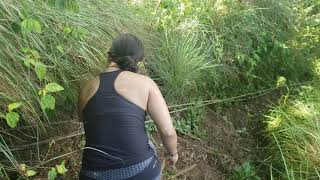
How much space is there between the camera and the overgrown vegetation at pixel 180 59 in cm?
321

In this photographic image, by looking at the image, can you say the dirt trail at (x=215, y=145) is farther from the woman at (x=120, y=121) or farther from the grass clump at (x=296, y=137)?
the woman at (x=120, y=121)

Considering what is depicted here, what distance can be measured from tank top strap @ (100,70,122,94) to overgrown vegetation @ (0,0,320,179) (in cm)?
37

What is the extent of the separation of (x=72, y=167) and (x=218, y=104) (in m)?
2.34

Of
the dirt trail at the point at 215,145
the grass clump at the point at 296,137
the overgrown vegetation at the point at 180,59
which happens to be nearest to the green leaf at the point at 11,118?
the overgrown vegetation at the point at 180,59

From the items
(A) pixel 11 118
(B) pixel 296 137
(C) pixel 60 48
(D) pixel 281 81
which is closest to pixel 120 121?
(A) pixel 11 118

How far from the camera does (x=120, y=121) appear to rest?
3.02 m

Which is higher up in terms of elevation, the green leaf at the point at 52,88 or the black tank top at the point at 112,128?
the green leaf at the point at 52,88

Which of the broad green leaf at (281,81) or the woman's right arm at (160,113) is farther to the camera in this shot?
the broad green leaf at (281,81)

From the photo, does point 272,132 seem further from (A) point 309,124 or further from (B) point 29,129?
(B) point 29,129

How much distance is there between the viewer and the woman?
303cm

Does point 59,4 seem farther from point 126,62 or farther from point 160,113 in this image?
point 160,113

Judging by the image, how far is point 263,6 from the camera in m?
6.86

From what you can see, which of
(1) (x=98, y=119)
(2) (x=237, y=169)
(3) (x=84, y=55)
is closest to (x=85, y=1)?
(3) (x=84, y=55)

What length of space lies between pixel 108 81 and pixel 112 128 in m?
0.30
